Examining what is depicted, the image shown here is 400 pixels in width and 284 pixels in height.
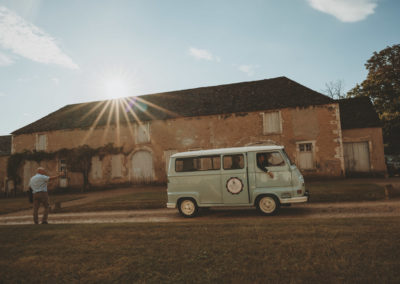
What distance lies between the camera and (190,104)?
2238cm

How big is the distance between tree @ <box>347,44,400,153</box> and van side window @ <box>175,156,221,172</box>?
73.3ft

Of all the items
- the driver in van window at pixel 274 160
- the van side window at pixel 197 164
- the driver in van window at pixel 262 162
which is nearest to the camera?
the driver in van window at pixel 274 160

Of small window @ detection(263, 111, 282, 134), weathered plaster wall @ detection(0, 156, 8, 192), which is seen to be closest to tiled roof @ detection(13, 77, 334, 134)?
small window @ detection(263, 111, 282, 134)

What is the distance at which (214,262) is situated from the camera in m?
4.14

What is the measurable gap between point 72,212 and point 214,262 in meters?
9.81

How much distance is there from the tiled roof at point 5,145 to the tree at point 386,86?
125ft

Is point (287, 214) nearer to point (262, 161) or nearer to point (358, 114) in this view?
point (262, 161)

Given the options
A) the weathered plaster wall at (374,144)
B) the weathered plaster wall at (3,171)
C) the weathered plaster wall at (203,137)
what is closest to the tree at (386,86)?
the weathered plaster wall at (374,144)

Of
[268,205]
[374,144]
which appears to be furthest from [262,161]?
[374,144]

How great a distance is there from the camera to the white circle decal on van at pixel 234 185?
8438 millimetres

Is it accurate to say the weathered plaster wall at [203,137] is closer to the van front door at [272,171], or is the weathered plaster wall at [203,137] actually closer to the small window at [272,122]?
the small window at [272,122]

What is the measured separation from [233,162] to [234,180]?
60 cm

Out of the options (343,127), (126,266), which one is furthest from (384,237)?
(343,127)

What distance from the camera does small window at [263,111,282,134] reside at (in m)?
19.3
